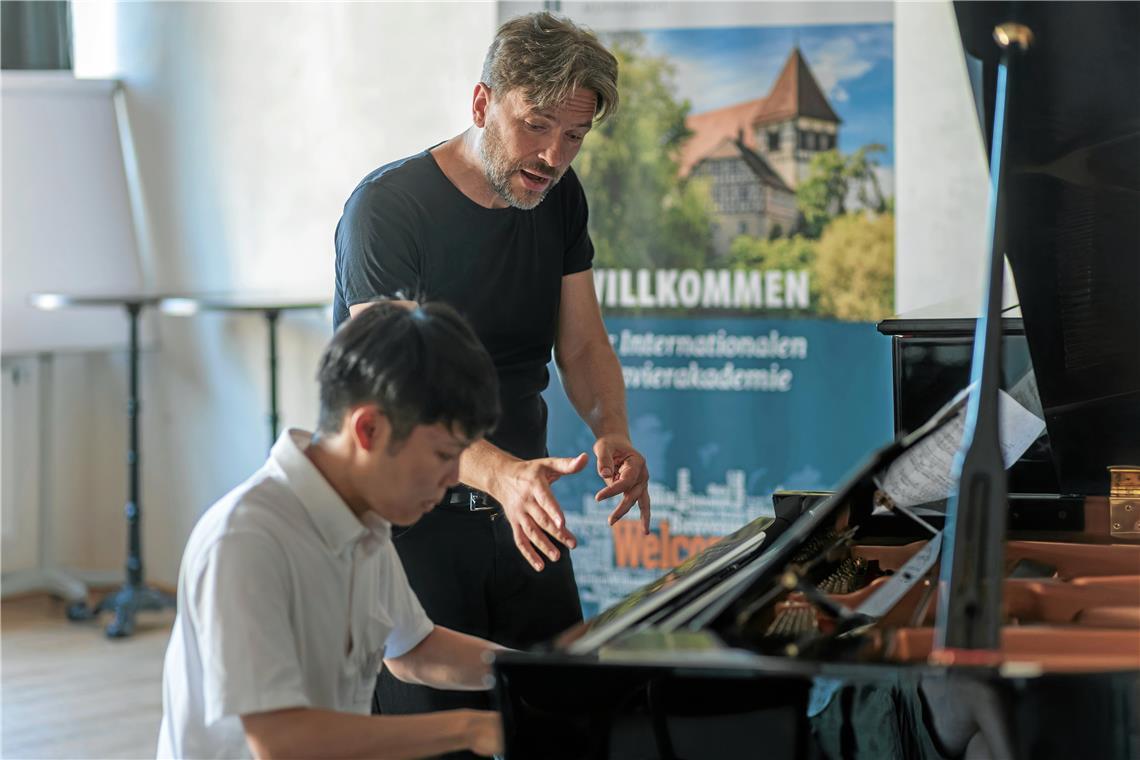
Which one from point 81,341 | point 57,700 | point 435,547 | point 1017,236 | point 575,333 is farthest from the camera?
point 81,341

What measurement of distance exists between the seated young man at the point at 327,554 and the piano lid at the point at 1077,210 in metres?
0.78

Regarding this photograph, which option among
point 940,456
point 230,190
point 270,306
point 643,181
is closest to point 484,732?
point 940,456

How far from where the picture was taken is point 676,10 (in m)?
4.27

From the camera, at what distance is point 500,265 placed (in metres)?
2.40

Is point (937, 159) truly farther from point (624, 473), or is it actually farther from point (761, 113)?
point (624, 473)

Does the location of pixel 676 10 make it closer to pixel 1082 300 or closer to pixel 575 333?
pixel 575 333

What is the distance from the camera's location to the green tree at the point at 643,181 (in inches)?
169

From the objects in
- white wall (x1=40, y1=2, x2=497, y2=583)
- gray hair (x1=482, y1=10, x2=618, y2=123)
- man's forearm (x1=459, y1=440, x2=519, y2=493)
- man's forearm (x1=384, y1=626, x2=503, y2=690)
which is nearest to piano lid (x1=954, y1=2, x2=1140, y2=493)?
gray hair (x1=482, y1=10, x2=618, y2=123)

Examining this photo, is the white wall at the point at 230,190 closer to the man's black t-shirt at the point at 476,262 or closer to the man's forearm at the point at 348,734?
the man's black t-shirt at the point at 476,262

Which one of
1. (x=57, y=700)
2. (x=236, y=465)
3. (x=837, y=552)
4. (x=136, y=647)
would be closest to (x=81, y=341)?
(x=236, y=465)

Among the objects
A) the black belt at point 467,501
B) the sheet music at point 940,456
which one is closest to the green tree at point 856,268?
the sheet music at point 940,456

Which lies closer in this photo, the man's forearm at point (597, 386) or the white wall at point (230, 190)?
the man's forearm at point (597, 386)

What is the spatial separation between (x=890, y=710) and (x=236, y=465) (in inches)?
155

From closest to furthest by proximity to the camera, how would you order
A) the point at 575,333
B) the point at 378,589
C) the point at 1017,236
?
1. the point at 378,589
2. the point at 1017,236
3. the point at 575,333
